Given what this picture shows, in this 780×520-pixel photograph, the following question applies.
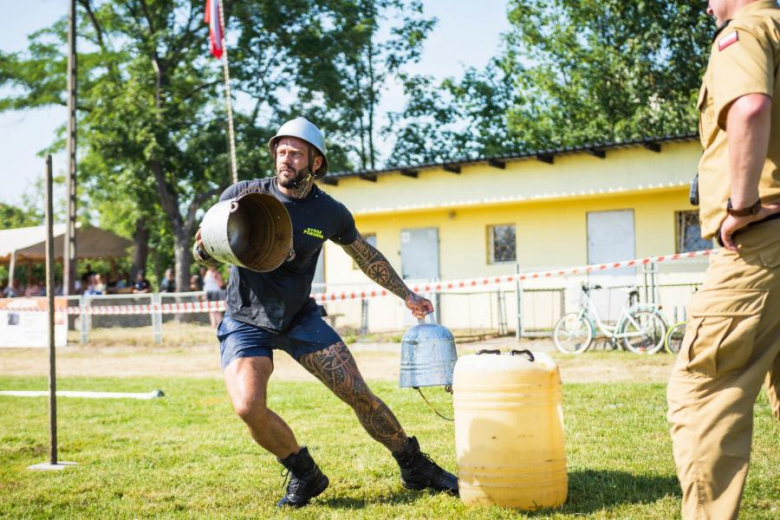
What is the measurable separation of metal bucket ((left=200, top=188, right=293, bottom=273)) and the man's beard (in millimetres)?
235

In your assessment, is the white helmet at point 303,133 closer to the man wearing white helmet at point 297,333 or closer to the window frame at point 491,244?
the man wearing white helmet at point 297,333

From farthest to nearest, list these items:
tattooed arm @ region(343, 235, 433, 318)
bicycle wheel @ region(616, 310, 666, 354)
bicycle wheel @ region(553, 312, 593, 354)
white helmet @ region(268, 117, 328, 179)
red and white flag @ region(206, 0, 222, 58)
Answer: red and white flag @ region(206, 0, 222, 58) < bicycle wheel @ region(553, 312, 593, 354) < bicycle wheel @ region(616, 310, 666, 354) < tattooed arm @ region(343, 235, 433, 318) < white helmet @ region(268, 117, 328, 179)

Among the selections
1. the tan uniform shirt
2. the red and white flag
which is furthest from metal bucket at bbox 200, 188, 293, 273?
the red and white flag

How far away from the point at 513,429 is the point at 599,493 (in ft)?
2.45

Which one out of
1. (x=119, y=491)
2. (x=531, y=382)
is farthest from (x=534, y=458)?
(x=119, y=491)

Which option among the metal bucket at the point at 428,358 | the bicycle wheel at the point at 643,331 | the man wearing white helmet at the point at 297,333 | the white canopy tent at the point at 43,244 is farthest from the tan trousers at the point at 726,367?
the white canopy tent at the point at 43,244

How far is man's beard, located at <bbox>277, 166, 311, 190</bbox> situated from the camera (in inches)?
199

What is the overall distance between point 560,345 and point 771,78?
39.2ft

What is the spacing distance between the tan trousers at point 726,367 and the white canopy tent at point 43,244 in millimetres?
26095

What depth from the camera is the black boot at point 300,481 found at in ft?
16.1

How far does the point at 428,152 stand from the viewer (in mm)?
40250

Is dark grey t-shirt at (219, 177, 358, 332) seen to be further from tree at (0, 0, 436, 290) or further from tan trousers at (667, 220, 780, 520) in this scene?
tree at (0, 0, 436, 290)

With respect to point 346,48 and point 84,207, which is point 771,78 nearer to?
point 346,48

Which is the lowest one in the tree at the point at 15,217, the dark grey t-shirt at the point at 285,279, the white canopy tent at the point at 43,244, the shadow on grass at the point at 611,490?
the shadow on grass at the point at 611,490
